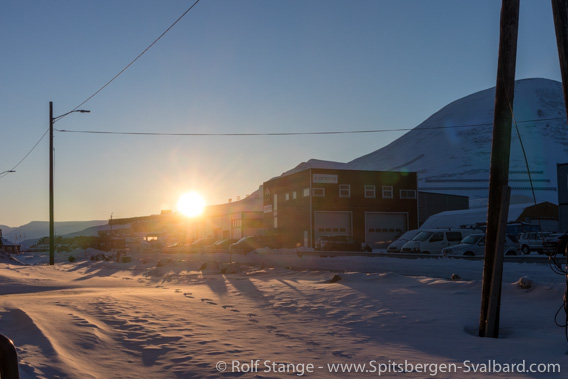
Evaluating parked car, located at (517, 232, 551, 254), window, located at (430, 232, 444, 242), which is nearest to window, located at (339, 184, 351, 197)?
parked car, located at (517, 232, 551, 254)

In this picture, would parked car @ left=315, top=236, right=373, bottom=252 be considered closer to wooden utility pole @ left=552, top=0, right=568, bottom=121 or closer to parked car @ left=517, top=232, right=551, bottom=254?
parked car @ left=517, top=232, right=551, bottom=254

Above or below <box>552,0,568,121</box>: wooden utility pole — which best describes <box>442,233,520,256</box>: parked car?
below

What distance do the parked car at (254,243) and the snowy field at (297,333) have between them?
1320 inches

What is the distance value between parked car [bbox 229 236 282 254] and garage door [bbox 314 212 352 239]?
766 cm

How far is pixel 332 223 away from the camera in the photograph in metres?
A: 62.1

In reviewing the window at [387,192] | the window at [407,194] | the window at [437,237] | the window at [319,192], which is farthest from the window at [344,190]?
the window at [437,237]

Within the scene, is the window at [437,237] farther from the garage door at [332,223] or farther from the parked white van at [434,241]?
the garage door at [332,223]

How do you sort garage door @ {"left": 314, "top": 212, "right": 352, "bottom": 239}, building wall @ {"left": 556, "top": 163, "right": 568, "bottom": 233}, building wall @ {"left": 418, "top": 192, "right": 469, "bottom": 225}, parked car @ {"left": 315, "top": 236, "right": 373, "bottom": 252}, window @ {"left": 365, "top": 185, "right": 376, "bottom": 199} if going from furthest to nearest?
building wall @ {"left": 418, "top": 192, "right": 469, "bottom": 225} → window @ {"left": 365, "top": 185, "right": 376, "bottom": 199} → garage door @ {"left": 314, "top": 212, "right": 352, "bottom": 239} → building wall @ {"left": 556, "top": 163, "right": 568, "bottom": 233} → parked car @ {"left": 315, "top": 236, "right": 373, "bottom": 252}

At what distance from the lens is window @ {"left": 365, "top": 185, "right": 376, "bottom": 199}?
64.2m

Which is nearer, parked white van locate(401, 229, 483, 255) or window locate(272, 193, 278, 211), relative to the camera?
parked white van locate(401, 229, 483, 255)

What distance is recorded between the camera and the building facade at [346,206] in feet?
202

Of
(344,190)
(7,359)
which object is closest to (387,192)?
(344,190)

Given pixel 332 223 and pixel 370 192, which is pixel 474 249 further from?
pixel 370 192

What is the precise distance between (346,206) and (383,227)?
5539 mm
